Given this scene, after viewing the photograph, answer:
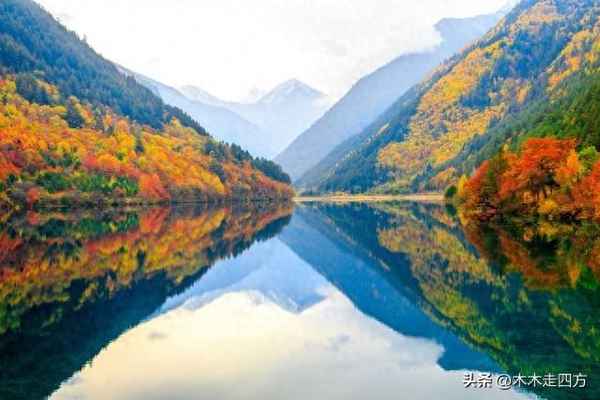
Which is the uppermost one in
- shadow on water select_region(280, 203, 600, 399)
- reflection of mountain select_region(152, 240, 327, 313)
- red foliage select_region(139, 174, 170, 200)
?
red foliage select_region(139, 174, 170, 200)

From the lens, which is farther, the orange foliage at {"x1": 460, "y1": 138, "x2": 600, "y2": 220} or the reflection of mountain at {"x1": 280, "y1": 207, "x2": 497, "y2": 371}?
the orange foliage at {"x1": 460, "y1": 138, "x2": 600, "y2": 220}

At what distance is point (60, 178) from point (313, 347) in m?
131

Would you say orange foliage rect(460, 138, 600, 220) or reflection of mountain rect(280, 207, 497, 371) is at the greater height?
reflection of mountain rect(280, 207, 497, 371)

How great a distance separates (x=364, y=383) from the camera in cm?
2072

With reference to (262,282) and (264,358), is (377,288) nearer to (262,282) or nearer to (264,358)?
(262,282)

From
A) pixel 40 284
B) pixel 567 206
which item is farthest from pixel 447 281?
pixel 567 206

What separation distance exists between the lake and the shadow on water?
0.44 ft

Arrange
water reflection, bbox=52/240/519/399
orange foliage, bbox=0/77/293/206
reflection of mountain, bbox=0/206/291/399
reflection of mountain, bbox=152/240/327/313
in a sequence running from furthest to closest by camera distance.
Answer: orange foliage, bbox=0/77/293/206 < reflection of mountain, bbox=152/240/327/313 < reflection of mountain, bbox=0/206/291/399 < water reflection, bbox=52/240/519/399

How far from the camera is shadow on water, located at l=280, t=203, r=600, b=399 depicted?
23406 mm

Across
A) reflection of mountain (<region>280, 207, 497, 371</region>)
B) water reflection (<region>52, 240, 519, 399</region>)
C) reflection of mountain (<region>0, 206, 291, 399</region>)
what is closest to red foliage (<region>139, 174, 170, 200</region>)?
reflection of mountain (<region>0, 206, 291, 399</region>)

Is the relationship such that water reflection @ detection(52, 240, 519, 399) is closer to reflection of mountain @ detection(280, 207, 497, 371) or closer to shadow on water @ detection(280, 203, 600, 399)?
reflection of mountain @ detection(280, 207, 497, 371)

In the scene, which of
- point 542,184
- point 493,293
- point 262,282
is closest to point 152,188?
point 542,184

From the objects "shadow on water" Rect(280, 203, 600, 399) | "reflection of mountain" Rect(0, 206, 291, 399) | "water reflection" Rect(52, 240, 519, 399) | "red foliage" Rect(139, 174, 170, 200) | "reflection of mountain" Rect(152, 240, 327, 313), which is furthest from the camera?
"red foliage" Rect(139, 174, 170, 200)

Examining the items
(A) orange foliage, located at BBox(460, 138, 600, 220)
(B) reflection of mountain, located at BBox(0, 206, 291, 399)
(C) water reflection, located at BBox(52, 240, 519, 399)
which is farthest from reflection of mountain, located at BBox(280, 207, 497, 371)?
(A) orange foliage, located at BBox(460, 138, 600, 220)
